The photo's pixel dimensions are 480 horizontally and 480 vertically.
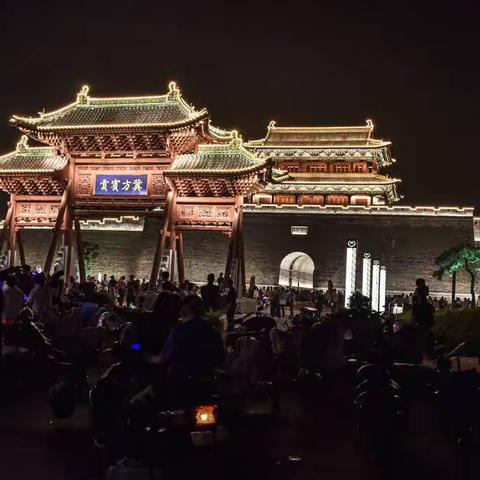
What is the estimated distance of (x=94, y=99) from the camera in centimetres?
2528

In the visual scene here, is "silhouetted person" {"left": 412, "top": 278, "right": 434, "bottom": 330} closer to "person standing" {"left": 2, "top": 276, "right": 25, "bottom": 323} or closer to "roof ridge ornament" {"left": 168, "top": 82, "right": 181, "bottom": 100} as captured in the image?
"person standing" {"left": 2, "top": 276, "right": 25, "bottom": 323}

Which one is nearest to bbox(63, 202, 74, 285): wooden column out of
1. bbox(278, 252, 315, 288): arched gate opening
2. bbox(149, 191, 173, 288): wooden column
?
bbox(149, 191, 173, 288): wooden column

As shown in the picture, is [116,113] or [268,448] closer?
[268,448]

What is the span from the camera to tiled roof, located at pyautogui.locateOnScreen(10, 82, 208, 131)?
76.9ft

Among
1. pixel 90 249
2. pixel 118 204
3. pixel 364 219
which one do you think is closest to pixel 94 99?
pixel 118 204

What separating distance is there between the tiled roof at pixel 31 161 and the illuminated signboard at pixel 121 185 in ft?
5.17

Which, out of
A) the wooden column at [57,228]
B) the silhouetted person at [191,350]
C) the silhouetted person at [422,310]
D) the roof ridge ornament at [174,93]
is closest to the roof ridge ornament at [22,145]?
the wooden column at [57,228]

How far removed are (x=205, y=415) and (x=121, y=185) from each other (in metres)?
19.3

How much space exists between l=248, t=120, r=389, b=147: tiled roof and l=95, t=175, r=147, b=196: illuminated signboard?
1759cm

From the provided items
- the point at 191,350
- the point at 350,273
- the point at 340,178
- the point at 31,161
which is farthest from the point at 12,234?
Result: the point at 191,350

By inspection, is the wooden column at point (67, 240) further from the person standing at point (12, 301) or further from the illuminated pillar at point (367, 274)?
the person standing at point (12, 301)

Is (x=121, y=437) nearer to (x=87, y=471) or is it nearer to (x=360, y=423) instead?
(x=87, y=471)

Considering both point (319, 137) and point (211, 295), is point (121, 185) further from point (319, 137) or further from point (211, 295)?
point (319, 137)

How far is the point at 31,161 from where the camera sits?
25.2 m
